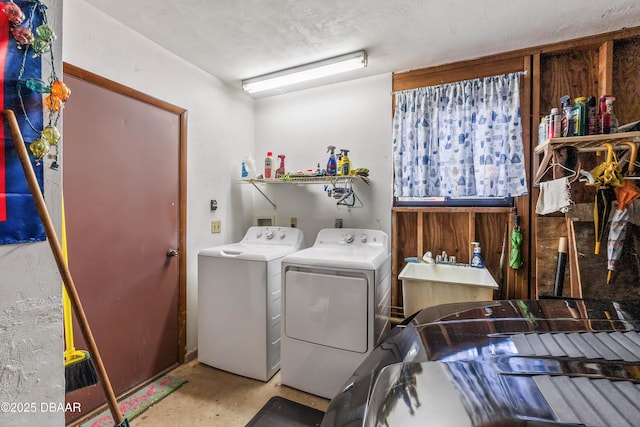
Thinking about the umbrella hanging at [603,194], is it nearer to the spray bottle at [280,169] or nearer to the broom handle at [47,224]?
the spray bottle at [280,169]

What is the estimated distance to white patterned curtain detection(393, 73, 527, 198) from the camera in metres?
2.14

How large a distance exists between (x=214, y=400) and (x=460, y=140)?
8.75 feet

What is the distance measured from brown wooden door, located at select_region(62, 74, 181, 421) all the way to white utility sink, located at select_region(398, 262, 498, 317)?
6.13 feet

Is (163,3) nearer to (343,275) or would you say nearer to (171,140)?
(171,140)

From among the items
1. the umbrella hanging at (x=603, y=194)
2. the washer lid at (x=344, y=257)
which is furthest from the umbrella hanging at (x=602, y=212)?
the washer lid at (x=344, y=257)

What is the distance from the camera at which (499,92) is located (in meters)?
2.18

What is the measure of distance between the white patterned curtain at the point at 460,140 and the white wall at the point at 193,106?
1.59m

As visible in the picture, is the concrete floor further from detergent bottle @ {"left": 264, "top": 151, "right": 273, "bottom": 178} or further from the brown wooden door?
detergent bottle @ {"left": 264, "top": 151, "right": 273, "bottom": 178}

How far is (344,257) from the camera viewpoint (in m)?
2.02

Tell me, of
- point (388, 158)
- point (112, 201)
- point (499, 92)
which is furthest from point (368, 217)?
point (112, 201)

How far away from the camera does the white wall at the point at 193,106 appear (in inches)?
67.2

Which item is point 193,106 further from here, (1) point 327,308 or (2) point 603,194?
(2) point 603,194

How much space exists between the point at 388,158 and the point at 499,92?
963 mm

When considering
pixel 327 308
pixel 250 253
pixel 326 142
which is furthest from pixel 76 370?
pixel 326 142
